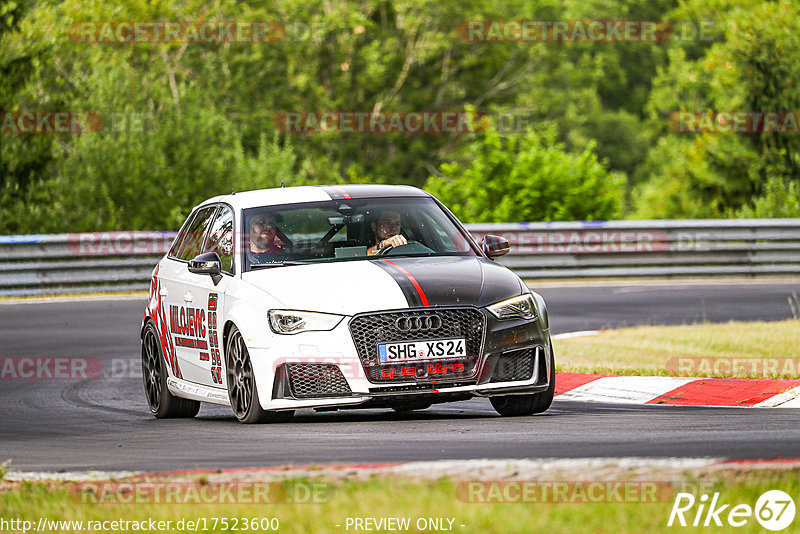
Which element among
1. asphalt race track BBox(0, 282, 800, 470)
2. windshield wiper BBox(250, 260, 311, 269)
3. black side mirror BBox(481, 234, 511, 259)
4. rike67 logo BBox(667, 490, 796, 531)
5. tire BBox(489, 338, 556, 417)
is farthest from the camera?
black side mirror BBox(481, 234, 511, 259)

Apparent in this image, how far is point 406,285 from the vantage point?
356 inches

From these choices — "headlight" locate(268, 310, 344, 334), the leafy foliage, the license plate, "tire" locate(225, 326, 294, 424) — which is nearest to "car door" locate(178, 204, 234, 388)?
"tire" locate(225, 326, 294, 424)

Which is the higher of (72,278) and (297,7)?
(297,7)

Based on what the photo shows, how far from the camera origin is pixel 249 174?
32.0 meters

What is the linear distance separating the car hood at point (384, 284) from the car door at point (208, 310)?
1.36 ft

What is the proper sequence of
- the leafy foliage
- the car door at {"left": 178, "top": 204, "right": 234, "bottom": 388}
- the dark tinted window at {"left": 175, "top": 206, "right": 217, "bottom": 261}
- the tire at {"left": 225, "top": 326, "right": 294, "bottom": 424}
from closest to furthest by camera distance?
the tire at {"left": 225, "top": 326, "right": 294, "bottom": 424} → the car door at {"left": 178, "top": 204, "right": 234, "bottom": 388} → the dark tinted window at {"left": 175, "top": 206, "right": 217, "bottom": 261} → the leafy foliage

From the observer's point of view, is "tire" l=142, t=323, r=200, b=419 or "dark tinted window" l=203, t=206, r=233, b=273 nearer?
"dark tinted window" l=203, t=206, r=233, b=273

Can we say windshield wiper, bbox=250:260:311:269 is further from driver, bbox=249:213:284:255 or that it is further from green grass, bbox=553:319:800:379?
green grass, bbox=553:319:800:379

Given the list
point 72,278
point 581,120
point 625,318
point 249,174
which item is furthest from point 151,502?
point 581,120

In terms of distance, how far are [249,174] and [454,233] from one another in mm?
21959

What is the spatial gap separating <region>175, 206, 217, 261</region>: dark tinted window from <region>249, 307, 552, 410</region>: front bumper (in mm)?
2114

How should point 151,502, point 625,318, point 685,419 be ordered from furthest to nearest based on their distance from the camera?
1. point 625,318
2. point 685,419
3. point 151,502

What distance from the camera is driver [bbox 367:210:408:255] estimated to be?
1005 centimetres

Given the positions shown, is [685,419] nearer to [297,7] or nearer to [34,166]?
[34,166]
